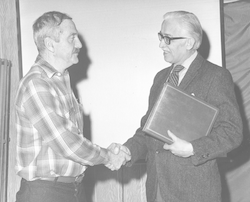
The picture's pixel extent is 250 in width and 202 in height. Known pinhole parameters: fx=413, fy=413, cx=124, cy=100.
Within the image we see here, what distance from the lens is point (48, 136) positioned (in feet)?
7.20

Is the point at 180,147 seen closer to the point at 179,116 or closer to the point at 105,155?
the point at 179,116

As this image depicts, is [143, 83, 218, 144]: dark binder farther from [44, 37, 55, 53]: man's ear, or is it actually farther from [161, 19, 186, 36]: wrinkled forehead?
[44, 37, 55, 53]: man's ear

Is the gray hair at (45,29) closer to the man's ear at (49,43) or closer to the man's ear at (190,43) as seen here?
the man's ear at (49,43)

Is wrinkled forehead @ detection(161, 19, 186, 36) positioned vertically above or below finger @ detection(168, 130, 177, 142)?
above

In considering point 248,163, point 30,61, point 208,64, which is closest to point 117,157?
point 208,64

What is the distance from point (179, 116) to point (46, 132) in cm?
72

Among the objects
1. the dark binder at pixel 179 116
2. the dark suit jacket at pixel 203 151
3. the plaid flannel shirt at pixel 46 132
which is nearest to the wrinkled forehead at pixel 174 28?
the dark suit jacket at pixel 203 151

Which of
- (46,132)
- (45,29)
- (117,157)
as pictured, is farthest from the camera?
(117,157)

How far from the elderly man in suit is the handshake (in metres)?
0.17

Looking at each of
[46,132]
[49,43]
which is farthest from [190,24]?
[46,132]

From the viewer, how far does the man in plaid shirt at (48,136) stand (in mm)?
2184

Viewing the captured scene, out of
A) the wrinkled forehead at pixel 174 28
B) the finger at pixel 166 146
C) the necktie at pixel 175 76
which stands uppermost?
the wrinkled forehead at pixel 174 28

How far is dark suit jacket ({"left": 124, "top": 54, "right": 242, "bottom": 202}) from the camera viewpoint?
7.37 ft

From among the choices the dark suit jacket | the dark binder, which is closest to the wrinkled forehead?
the dark suit jacket
